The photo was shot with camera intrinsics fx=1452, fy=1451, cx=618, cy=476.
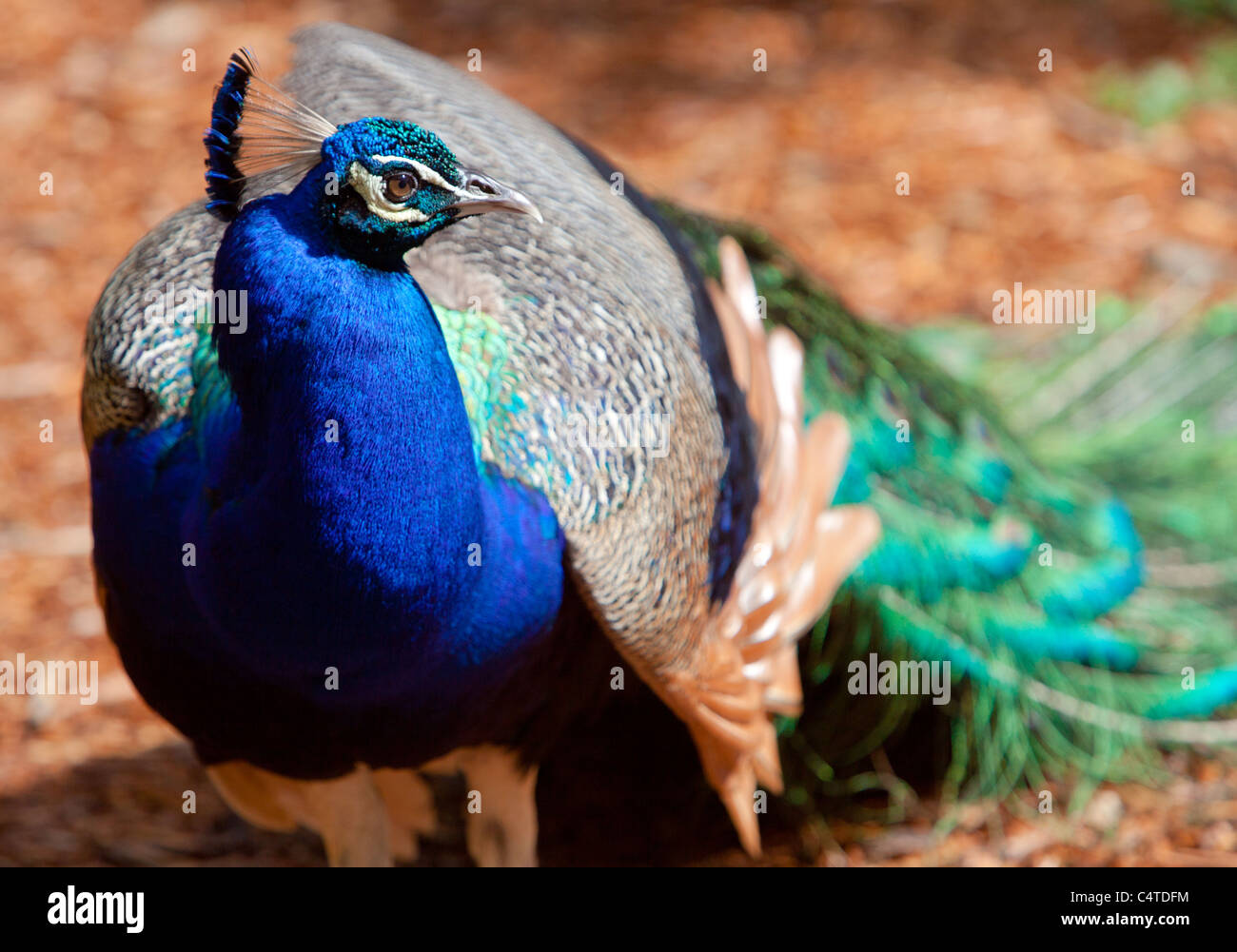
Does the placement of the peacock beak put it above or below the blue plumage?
above

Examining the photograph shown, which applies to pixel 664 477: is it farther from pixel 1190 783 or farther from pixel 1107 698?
pixel 1190 783

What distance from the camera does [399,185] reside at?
1830 mm

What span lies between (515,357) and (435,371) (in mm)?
297

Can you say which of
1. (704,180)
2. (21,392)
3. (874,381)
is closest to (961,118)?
(704,180)

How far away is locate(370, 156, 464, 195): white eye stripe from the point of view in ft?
5.97

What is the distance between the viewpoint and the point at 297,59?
2752 mm

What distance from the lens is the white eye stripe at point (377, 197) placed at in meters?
1.82
